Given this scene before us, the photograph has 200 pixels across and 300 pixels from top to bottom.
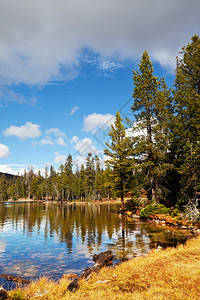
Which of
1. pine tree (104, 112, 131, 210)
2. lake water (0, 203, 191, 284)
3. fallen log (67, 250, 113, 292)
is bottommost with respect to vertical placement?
lake water (0, 203, 191, 284)

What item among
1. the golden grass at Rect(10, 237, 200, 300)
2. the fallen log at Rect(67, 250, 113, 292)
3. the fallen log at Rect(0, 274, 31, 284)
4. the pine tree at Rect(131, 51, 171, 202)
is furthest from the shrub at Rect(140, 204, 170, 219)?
the fallen log at Rect(0, 274, 31, 284)

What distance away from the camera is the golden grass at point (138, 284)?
6.44 metres

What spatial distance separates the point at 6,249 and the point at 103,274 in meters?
10.4

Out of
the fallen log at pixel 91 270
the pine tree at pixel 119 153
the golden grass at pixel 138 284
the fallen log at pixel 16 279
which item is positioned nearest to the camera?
the golden grass at pixel 138 284

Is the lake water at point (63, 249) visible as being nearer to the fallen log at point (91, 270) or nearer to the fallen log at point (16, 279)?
the fallen log at point (16, 279)

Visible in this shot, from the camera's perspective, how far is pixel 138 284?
24.2 ft

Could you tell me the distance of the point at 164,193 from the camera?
32.6m

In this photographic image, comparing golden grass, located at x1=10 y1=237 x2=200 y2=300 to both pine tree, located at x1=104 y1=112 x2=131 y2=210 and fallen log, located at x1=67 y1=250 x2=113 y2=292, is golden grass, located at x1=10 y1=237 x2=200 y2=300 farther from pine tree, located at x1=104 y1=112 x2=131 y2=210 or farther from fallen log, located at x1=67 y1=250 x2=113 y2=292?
pine tree, located at x1=104 y1=112 x2=131 y2=210

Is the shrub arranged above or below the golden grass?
below

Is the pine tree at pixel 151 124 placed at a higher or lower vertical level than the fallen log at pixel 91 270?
higher

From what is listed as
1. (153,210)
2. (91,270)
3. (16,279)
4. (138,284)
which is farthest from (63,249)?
(153,210)

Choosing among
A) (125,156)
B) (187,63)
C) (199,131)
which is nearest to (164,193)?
(125,156)

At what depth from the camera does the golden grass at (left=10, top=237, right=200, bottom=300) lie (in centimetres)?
644

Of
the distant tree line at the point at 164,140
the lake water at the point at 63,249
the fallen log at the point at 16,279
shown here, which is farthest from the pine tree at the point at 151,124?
the fallen log at the point at 16,279
